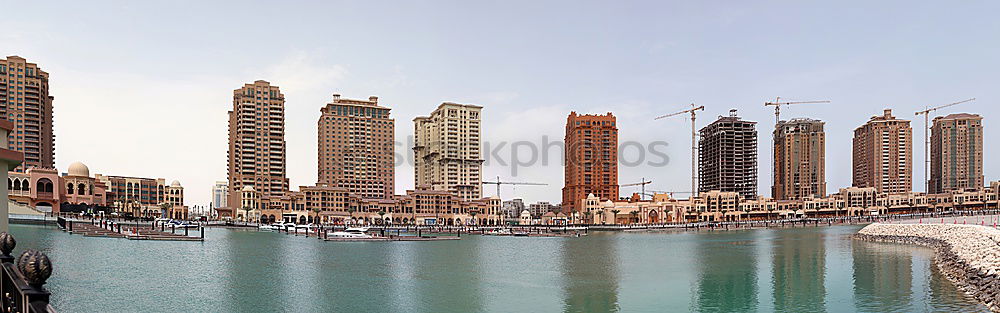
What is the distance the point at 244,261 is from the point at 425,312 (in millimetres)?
29697

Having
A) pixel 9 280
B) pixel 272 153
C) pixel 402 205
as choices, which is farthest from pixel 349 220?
pixel 9 280

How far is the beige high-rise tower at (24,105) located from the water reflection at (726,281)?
162 meters

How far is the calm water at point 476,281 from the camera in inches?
1307

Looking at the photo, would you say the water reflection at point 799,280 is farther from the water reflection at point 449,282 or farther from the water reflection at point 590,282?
the water reflection at point 449,282

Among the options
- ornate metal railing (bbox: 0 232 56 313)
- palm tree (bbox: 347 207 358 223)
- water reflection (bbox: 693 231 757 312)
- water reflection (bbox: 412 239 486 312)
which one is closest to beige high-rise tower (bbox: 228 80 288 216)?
palm tree (bbox: 347 207 358 223)

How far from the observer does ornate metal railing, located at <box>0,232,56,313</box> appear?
28.3 feet

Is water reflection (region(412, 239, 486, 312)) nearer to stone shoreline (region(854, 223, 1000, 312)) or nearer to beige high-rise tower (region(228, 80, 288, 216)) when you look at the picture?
stone shoreline (region(854, 223, 1000, 312))

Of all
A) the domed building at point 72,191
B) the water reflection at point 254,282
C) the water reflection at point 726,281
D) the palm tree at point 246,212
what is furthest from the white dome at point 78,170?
the water reflection at point 726,281

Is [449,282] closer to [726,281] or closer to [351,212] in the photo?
[726,281]

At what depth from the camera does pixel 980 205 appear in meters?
179

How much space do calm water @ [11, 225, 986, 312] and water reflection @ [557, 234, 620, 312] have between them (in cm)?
11

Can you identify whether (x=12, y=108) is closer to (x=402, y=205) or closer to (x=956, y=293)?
(x=402, y=205)

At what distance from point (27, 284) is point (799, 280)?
1829 inches

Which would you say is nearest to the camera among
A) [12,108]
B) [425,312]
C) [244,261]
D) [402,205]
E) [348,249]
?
[425,312]
